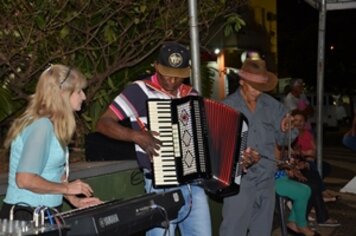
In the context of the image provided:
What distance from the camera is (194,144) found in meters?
4.23

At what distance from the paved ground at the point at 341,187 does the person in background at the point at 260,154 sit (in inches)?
94.1

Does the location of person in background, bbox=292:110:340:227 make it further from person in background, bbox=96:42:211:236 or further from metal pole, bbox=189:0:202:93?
person in background, bbox=96:42:211:236

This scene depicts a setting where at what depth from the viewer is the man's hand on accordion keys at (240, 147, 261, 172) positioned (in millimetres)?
4815

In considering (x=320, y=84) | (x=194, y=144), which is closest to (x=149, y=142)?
(x=194, y=144)

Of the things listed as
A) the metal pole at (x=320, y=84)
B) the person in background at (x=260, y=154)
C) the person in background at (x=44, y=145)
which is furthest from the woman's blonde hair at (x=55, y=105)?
the metal pole at (x=320, y=84)

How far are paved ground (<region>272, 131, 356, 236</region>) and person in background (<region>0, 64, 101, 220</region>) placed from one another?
4449mm

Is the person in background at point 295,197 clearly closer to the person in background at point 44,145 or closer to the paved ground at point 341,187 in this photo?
the paved ground at point 341,187

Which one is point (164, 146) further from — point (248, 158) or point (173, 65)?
point (248, 158)

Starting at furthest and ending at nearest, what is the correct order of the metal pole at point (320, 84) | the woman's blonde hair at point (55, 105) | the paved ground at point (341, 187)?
1. the metal pole at point (320, 84)
2. the paved ground at point (341, 187)
3. the woman's blonde hair at point (55, 105)

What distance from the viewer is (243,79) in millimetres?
5199

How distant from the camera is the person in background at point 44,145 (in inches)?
133

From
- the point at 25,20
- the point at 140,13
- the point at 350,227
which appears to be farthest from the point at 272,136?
the point at 350,227

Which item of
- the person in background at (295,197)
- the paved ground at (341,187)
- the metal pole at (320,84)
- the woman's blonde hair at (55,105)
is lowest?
the paved ground at (341,187)

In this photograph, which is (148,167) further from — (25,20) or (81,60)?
(81,60)
